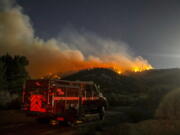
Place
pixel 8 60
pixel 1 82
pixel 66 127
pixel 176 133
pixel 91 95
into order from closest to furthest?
pixel 176 133 < pixel 66 127 < pixel 91 95 < pixel 1 82 < pixel 8 60

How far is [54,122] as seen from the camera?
14836 millimetres

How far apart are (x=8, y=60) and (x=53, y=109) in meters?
23.1

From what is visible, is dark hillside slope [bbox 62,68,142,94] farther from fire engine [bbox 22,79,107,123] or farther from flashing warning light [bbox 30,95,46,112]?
flashing warning light [bbox 30,95,46,112]

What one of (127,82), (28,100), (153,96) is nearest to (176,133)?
(28,100)

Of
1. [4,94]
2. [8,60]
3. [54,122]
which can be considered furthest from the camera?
[8,60]

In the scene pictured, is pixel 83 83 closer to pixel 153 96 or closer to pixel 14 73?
pixel 153 96

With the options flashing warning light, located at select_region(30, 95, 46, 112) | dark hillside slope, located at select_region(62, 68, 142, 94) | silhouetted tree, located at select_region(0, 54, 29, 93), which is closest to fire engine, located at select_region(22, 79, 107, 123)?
flashing warning light, located at select_region(30, 95, 46, 112)

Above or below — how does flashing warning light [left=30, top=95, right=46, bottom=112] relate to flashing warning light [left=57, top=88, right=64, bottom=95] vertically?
below

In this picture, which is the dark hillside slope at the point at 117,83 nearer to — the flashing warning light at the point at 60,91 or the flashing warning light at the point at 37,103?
the flashing warning light at the point at 60,91

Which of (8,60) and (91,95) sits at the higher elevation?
(8,60)

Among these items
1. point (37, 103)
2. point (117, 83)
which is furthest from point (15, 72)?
point (117, 83)

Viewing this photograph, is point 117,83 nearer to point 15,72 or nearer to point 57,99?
point 15,72

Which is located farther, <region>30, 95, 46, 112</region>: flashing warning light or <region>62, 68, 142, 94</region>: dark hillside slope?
<region>62, 68, 142, 94</region>: dark hillside slope

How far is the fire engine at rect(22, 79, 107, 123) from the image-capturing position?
1305 centimetres
